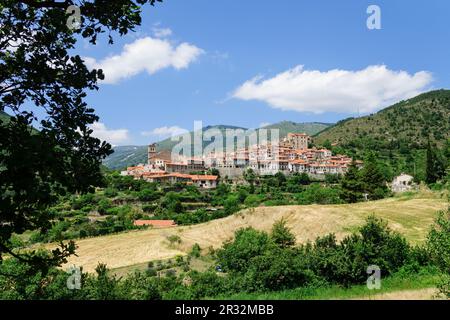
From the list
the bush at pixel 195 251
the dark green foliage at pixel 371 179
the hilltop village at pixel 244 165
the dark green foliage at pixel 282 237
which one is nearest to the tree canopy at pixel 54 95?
the dark green foliage at pixel 282 237

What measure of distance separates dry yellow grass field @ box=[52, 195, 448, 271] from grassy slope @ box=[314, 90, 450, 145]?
94.4 metres

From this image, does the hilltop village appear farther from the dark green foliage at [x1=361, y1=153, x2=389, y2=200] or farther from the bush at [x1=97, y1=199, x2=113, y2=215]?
the dark green foliage at [x1=361, y1=153, x2=389, y2=200]

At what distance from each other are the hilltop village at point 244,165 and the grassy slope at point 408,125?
75.5 feet

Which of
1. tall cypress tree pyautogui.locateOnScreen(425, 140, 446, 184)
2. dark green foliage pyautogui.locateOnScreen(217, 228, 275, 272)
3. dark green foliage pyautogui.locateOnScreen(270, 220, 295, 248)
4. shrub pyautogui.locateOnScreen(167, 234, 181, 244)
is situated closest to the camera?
dark green foliage pyautogui.locateOnScreen(217, 228, 275, 272)

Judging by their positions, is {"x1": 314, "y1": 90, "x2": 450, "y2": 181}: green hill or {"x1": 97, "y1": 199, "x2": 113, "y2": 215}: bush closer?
{"x1": 97, "y1": 199, "x2": 113, "y2": 215}: bush

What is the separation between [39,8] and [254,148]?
130 metres

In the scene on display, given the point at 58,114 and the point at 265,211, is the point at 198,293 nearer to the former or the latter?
the point at 58,114

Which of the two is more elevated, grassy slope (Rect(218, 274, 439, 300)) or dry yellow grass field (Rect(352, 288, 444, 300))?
dry yellow grass field (Rect(352, 288, 444, 300))

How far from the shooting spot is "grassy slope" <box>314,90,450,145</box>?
13075 centimetres

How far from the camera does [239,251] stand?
24.4m

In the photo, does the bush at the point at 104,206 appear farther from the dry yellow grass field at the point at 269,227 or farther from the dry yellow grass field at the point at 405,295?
the dry yellow grass field at the point at 405,295

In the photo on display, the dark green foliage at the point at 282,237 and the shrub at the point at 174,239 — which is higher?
the dark green foliage at the point at 282,237

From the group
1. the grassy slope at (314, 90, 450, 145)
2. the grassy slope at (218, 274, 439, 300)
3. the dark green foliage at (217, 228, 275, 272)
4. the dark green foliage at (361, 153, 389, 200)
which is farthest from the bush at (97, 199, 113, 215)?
the grassy slope at (314, 90, 450, 145)

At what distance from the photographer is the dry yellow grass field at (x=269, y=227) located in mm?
34375
